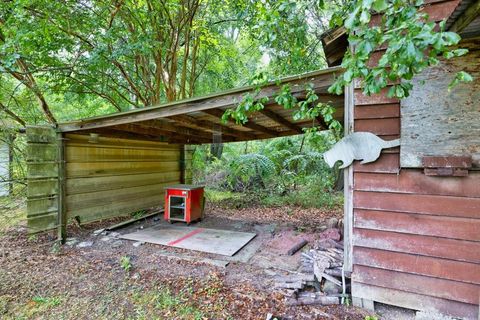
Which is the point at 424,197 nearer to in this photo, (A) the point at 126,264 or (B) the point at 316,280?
(B) the point at 316,280

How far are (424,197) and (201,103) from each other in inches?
99.4

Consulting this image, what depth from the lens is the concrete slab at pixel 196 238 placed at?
153 inches

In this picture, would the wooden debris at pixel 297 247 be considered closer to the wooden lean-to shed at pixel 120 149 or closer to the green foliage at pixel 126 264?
the wooden lean-to shed at pixel 120 149

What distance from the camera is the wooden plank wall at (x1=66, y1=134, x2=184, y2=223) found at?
436 cm

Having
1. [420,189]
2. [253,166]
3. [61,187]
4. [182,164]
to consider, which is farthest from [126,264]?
[253,166]

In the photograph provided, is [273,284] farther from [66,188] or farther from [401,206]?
[66,188]

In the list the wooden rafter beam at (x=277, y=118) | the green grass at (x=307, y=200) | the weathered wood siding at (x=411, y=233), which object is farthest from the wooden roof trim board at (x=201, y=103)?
the green grass at (x=307, y=200)

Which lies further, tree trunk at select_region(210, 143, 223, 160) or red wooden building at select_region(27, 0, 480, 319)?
tree trunk at select_region(210, 143, 223, 160)

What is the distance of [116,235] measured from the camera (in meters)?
4.48

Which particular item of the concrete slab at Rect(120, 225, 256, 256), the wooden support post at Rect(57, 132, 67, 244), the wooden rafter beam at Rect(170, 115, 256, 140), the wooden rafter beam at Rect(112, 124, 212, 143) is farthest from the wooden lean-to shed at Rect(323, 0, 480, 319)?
the wooden support post at Rect(57, 132, 67, 244)

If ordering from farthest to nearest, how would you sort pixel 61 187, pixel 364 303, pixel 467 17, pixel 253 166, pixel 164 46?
1. pixel 253 166
2. pixel 164 46
3. pixel 61 187
4. pixel 364 303
5. pixel 467 17

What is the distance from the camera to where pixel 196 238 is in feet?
Result: 14.3

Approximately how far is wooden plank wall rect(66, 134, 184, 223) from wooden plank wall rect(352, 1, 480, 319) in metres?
4.52

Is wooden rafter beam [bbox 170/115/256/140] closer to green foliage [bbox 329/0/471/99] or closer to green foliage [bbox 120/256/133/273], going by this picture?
green foliage [bbox 120/256/133/273]
